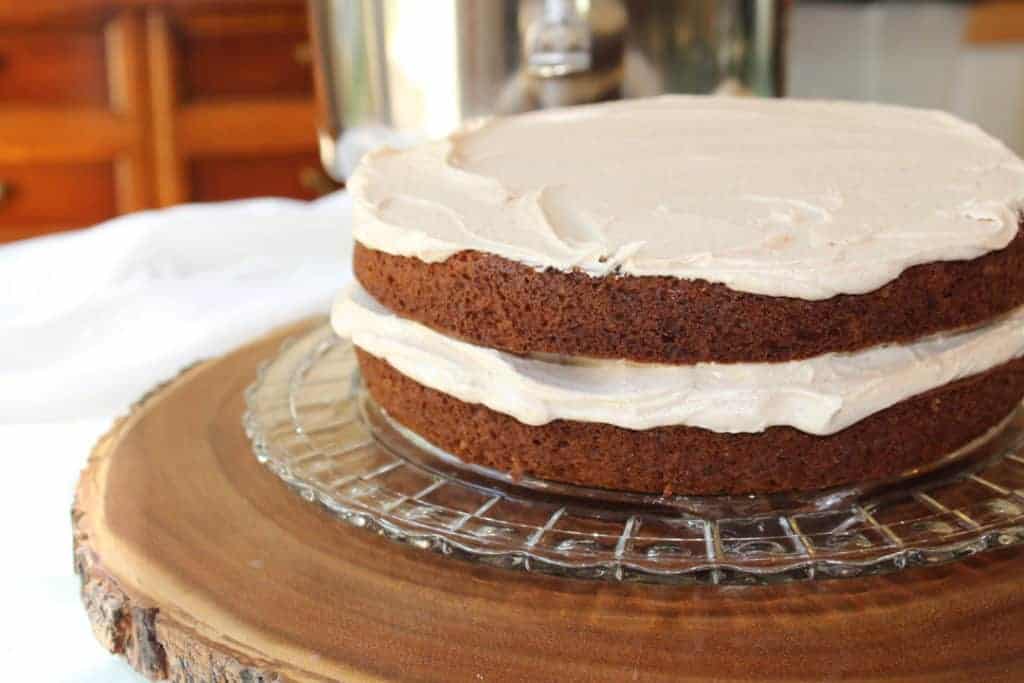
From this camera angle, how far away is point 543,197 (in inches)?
47.8

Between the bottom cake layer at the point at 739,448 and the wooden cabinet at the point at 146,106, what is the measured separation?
2.70 metres

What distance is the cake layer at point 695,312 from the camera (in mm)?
1072

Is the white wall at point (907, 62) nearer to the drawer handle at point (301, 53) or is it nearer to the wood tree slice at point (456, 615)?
the drawer handle at point (301, 53)

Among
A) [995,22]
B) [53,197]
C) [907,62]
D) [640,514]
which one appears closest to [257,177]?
[53,197]

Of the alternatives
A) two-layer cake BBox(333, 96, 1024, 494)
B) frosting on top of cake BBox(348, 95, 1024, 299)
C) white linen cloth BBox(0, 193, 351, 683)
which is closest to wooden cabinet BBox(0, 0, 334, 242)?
white linen cloth BBox(0, 193, 351, 683)

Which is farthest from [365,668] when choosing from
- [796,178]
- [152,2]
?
[152,2]

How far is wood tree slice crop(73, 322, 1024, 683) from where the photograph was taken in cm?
92

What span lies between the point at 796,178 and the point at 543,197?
253 mm

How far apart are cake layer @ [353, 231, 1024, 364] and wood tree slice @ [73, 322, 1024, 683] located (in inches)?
7.9

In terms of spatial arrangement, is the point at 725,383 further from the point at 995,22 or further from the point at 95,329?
the point at 995,22

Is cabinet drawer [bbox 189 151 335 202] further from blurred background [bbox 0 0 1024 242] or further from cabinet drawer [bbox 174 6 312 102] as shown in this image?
cabinet drawer [bbox 174 6 312 102]

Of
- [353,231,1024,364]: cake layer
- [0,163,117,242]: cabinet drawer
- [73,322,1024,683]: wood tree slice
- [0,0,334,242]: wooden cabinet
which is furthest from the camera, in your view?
[0,163,117,242]: cabinet drawer

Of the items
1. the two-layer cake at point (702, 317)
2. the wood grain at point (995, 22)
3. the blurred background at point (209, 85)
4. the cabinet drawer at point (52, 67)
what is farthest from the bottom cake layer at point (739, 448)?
the wood grain at point (995, 22)

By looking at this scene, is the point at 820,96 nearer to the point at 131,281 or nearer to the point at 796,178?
the point at 131,281
